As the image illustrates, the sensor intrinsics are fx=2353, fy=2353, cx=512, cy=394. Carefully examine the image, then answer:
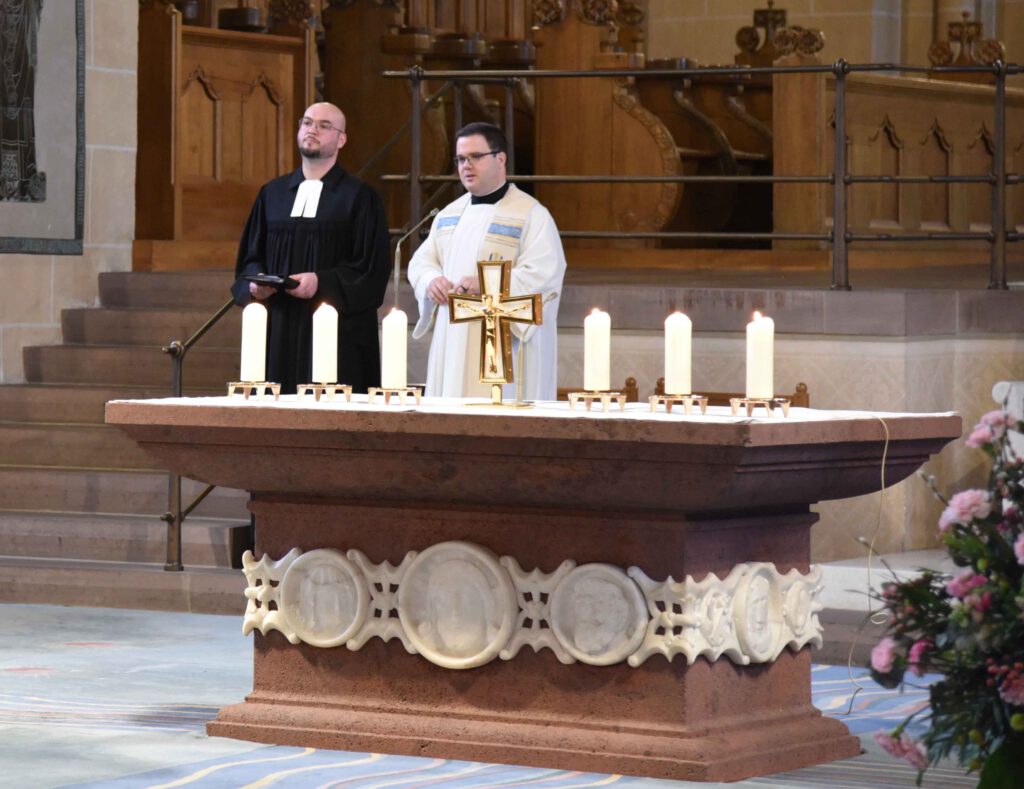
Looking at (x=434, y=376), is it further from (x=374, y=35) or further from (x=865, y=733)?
(x=374, y=35)

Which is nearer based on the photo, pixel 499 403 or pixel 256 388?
pixel 499 403

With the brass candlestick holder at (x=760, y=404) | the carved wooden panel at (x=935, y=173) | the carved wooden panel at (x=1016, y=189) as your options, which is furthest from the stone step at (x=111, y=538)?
the carved wooden panel at (x=1016, y=189)

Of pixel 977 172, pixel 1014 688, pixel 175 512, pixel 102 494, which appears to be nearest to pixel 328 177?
pixel 175 512

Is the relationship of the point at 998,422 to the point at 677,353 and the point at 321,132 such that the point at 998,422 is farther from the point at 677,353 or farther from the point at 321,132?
the point at 321,132

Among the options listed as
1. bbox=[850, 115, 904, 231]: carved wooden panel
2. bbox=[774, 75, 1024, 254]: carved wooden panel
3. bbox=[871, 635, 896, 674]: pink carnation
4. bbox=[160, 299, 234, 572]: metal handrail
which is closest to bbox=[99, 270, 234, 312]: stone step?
bbox=[160, 299, 234, 572]: metal handrail

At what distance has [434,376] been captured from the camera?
332 inches

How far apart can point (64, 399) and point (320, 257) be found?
2.39 metres

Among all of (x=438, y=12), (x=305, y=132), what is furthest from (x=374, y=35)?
(x=305, y=132)

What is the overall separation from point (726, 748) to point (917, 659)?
1766 mm

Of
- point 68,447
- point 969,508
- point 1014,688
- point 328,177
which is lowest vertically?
point 1014,688

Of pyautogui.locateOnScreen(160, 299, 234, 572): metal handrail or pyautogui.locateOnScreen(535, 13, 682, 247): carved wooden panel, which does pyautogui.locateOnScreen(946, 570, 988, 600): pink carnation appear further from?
pyautogui.locateOnScreen(535, 13, 682, 247): carved wooden panel

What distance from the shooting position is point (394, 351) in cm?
627

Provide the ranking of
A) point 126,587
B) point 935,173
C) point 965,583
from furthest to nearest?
point 935,173, point 126,587, point 965,583

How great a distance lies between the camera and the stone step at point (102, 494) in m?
9.79
